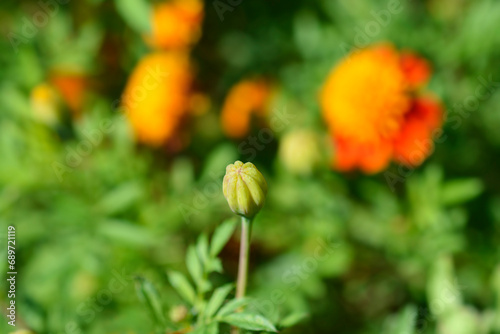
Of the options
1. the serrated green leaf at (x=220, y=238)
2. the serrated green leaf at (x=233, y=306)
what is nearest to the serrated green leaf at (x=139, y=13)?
the serrated green leaf at (x=220, y=238)

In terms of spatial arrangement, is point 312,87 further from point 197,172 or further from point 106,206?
point 106,206

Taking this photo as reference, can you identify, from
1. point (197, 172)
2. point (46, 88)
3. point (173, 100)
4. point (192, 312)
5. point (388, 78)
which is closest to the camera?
point (192, 312)

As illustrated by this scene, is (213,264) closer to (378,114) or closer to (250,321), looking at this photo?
(250,321)

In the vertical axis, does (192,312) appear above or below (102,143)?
above

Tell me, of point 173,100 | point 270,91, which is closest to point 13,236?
point 173,100

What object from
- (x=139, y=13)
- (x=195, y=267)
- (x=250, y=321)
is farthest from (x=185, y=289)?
(x=139, y=13)

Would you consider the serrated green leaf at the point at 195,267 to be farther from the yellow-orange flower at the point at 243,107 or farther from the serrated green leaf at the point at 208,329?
the yellow-orange flower at the point at 243,107

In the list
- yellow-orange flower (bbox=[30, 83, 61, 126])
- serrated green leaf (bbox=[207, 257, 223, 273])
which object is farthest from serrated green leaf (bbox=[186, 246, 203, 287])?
yellow-orange flower (bbox=[30, 83, 61, 126])
